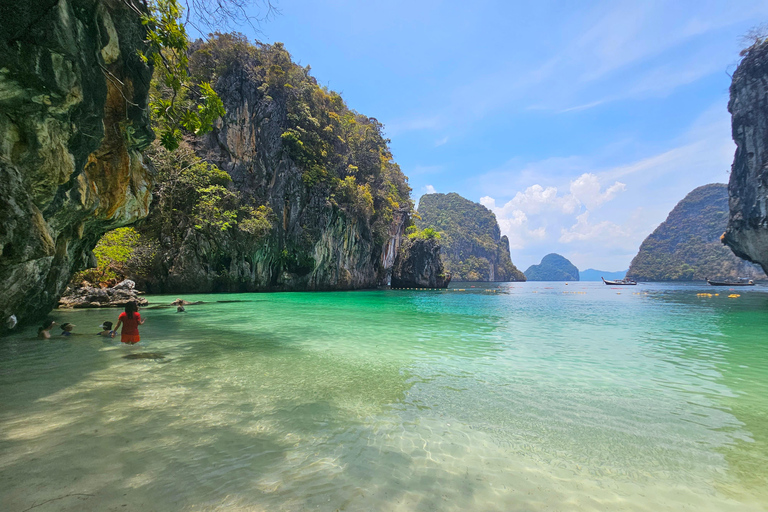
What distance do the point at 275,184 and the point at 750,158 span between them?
1562 inches

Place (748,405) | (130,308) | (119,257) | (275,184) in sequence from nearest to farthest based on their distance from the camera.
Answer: (748,405), (130,308), (119,257), (275,184)

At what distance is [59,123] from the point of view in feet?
13.9

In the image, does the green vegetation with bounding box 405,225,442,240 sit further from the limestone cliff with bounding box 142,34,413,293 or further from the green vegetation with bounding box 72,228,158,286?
the green vegetation with bounding box 72,228,158,286

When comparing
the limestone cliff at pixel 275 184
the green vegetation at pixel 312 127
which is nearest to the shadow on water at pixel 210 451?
the limestone cliff at pixel 275 184

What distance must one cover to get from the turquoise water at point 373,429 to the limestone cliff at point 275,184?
18364 mm

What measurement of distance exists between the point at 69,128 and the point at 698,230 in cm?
12843

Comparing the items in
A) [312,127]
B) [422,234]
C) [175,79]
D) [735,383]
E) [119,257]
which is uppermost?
[312,127]

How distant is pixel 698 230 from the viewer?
299 ft

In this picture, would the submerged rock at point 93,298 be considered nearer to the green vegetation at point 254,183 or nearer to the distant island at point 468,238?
the green vegetation at point 254,183

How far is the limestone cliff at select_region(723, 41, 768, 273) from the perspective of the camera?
24.9 m

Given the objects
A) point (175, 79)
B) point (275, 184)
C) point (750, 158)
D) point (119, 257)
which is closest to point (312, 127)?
point (275, 184)

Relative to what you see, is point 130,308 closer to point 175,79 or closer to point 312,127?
point 175,79

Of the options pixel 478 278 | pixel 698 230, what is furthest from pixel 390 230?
pixel 698 230

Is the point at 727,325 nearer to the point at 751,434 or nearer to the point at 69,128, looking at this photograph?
the point at 751,434
